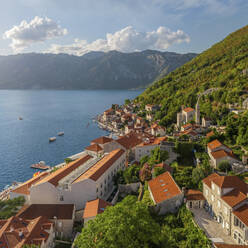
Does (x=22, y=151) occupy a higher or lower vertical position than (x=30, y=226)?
lower

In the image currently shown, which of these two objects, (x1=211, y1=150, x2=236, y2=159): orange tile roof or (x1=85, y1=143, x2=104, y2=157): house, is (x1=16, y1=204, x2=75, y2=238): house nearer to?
(x1=85, y1=143, x2=104, y2=157): house

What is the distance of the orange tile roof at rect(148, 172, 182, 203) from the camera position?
2450 centimetres

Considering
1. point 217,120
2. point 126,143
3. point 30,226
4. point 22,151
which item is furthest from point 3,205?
point 217,120

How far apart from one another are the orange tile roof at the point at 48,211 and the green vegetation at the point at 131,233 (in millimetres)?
12254

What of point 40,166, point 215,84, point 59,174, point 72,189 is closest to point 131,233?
point 72,189

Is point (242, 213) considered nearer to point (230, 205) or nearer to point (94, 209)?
point (230, 205)

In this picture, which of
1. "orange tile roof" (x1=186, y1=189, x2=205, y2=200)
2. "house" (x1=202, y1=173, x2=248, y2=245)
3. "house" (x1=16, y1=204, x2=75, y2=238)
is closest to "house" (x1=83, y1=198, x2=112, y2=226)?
"house" (x1=16, y1=204, x2=75, y2=238)

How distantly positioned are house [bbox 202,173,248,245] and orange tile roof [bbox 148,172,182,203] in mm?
3580

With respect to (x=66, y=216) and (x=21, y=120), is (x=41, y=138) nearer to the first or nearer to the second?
(x=21, y=120)

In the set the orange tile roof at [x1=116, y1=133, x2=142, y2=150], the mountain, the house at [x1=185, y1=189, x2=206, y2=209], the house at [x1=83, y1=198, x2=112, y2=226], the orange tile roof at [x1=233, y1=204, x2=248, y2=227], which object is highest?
the mountain

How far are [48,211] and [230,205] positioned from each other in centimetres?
2342

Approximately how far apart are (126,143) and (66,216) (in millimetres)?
25223

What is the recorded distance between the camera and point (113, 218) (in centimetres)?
1633

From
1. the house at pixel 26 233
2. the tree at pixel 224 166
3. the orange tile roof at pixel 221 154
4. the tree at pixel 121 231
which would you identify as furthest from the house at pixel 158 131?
the tree at pixel 121 231
